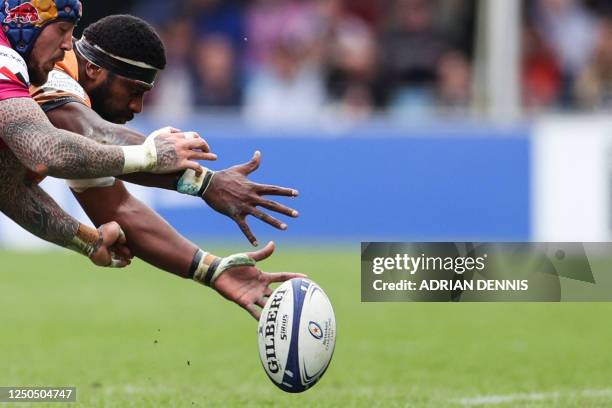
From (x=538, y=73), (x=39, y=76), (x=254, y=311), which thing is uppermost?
(x=538, y=73)

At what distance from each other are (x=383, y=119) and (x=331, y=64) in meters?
1.36

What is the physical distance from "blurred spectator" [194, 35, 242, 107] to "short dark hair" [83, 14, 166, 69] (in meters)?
9.11

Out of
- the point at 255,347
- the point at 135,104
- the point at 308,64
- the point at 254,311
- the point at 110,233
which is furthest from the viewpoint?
the point at 308,64

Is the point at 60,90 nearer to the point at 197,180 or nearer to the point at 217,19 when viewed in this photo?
the point at 197,180

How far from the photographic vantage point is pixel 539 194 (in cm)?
1495

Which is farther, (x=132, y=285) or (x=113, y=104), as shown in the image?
(x=132, y=285)

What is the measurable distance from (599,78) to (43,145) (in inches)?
479

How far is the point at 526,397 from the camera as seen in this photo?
7207 mm

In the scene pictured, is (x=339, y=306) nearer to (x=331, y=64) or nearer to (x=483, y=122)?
(x=483, y=122)

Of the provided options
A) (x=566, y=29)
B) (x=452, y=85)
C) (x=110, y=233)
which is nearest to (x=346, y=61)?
(x=452, y=85)

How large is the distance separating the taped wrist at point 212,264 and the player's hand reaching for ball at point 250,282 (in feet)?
0.04

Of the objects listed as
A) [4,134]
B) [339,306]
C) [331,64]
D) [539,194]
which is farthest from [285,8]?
[4,134]

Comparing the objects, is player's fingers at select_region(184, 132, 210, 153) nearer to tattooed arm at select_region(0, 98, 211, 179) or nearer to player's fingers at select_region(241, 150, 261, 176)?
tattooed arm at select_region(0, 98, 211, 179)

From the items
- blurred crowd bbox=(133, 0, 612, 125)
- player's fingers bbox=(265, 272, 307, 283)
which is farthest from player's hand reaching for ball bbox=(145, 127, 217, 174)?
blurred crowd bbox=(133, 0, 612, 125)
